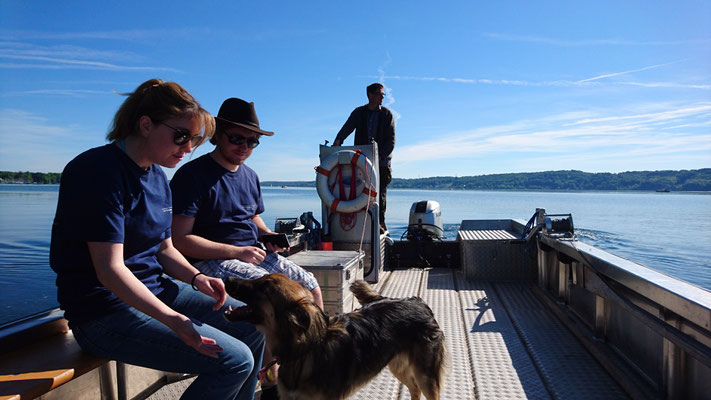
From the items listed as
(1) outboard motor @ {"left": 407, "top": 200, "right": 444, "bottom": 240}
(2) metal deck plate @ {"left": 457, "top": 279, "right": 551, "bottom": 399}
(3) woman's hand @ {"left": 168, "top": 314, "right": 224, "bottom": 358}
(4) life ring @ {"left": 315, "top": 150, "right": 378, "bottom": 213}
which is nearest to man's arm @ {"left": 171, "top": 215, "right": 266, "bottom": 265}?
(3) woman's hand @ {"left": 168, "top": 314, "right": 224, "bottom": 358}

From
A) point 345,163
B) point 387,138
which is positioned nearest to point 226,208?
point 345,163

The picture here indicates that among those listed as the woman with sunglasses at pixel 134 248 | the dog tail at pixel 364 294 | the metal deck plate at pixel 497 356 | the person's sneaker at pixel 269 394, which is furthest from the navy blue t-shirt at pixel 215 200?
the metal deck plate at pixel 497 356

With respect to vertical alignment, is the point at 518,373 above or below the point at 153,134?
below

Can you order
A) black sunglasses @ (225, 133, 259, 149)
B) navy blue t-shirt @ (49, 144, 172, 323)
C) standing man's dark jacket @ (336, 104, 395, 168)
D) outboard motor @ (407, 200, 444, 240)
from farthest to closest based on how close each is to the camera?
outboard motor @ (407, 200, 444, 240), standing man's dark jacket @ (336, 104, 395, 168), black sunglasses @ (225, 133, 259, 149), navy blue t-shirt @ (49, 144, 172, 323)

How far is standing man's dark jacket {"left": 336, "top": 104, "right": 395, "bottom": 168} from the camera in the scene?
582 cm

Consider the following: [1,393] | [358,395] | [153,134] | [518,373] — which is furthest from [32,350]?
[518,373]

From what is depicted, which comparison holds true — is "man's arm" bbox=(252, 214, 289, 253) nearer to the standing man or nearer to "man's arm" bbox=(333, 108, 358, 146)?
the standing man

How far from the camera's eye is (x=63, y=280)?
4.84ft

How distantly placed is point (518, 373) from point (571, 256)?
1.27 meters

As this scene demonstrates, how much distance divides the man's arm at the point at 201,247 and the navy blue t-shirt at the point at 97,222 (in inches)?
16.5

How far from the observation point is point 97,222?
1358 millimetres

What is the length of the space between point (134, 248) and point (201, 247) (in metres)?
0.54

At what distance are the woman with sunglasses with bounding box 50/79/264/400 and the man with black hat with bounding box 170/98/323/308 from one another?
36 cm

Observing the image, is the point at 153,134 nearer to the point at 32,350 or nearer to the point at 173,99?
the point at 173,99
